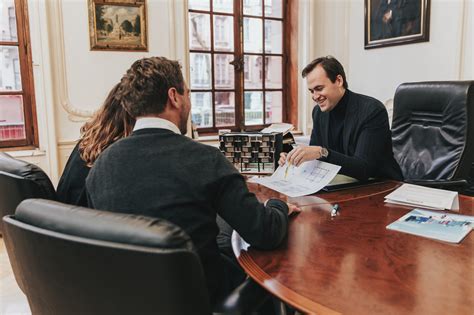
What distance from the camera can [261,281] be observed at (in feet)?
3.17

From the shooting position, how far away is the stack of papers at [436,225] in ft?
3.93

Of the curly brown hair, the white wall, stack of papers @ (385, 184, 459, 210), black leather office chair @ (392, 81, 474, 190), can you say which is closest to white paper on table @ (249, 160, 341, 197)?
stack of papers @ (385, 184, 459, 210)

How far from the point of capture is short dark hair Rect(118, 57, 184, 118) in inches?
44.6

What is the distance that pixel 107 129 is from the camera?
1.50m

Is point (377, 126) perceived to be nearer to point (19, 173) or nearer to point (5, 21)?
point (19, 173)

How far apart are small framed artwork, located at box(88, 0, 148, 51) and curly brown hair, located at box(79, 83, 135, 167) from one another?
212cm

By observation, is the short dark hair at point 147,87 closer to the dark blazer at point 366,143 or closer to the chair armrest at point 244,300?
the chair armrest at point 244,300

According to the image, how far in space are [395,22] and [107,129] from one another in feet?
9.75

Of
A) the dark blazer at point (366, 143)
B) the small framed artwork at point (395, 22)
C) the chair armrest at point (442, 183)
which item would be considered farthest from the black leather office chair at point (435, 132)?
the small framed artwork at point (395, 22)

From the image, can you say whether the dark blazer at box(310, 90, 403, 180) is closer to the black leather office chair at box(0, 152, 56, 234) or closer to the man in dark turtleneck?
the man in dark turtleneck

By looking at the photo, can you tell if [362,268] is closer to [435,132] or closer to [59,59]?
[435,132]

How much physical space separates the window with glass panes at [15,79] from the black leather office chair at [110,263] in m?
2.95

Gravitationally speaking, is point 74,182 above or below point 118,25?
below

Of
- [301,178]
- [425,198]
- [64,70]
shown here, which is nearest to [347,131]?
[301,178]
